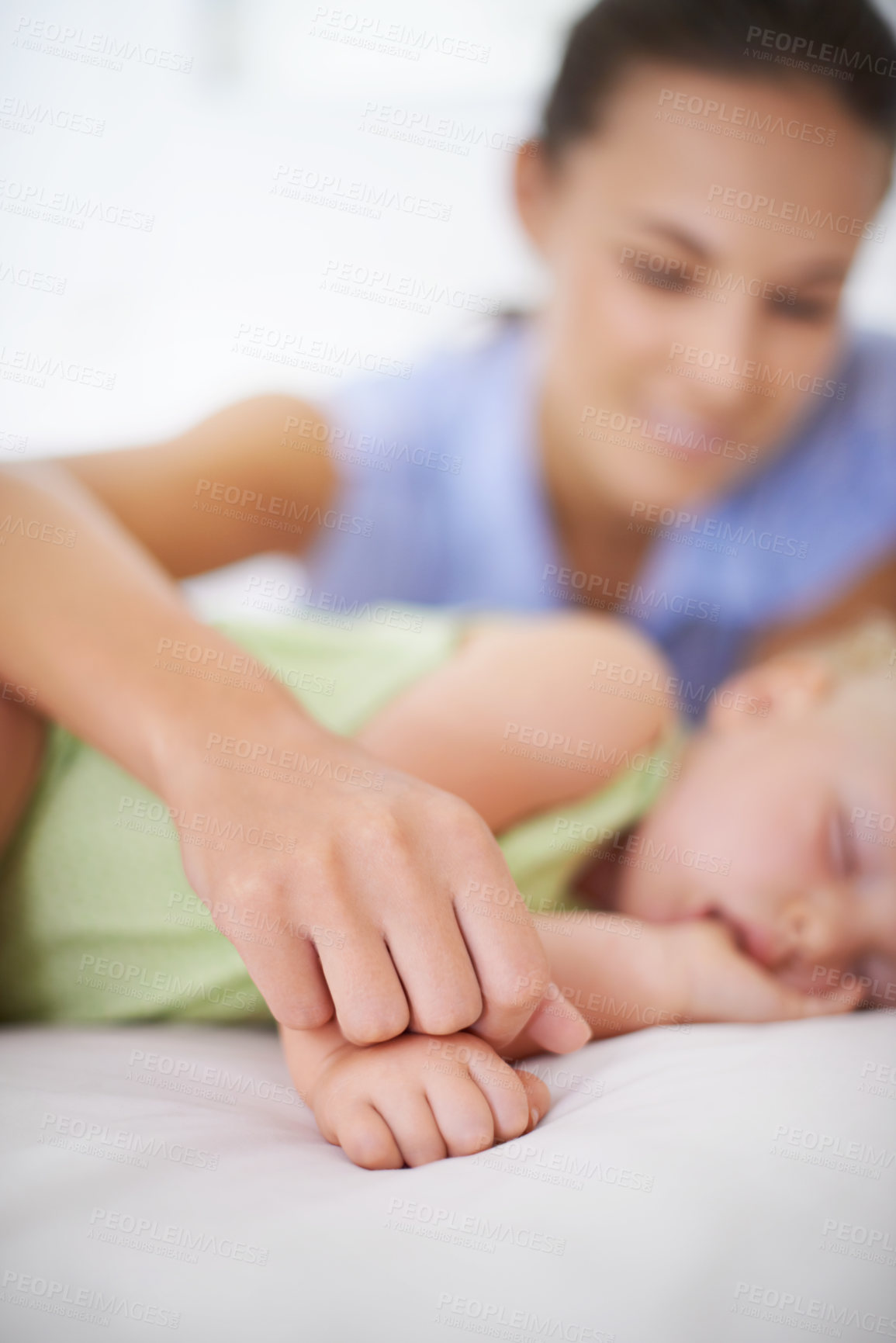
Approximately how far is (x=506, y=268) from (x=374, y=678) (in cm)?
130

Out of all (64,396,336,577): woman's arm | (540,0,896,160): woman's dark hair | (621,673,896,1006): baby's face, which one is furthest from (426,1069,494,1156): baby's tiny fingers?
(540,0,896,160): woman's dark hair

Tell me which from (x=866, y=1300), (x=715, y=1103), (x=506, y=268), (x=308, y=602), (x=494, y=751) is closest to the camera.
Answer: (x=866, y=1300)

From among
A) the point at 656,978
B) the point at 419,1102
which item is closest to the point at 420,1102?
the point at 419,1102

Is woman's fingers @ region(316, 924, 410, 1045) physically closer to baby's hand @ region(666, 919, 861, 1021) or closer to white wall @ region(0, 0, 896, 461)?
baby's hand @ region(666, 919, 861, 1021)

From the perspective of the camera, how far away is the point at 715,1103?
0.51 m

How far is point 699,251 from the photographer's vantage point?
127 cm

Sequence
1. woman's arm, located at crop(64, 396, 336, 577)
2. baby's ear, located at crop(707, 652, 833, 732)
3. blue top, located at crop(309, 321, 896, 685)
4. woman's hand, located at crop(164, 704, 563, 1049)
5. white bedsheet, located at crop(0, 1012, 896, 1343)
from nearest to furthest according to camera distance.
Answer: white bedsheet, located at crop(0, 1012, 896, 1343) → woman's hand, located at crop(164, 704, 563, 1049) → baby's ear, located at crop(707, 652, 833, 732) → woman's arm, located at crop(64, 396, 336, 577) → blue top, located at crop(309, 321, 896, 685)

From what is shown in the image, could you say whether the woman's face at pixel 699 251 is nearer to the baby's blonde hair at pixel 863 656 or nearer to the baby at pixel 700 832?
the baby's blonde hair at pixel 863 656

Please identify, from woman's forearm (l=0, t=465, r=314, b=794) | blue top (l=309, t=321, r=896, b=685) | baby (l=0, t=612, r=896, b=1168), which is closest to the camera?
woman's forearm (l=0, t=465, r=314, b=794)

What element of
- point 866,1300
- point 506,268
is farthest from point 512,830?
point 506,268

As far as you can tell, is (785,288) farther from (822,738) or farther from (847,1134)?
(847,1134)

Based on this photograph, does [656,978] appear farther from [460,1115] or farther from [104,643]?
[104,643]

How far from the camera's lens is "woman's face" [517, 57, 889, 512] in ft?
4.14

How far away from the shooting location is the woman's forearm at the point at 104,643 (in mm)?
597
